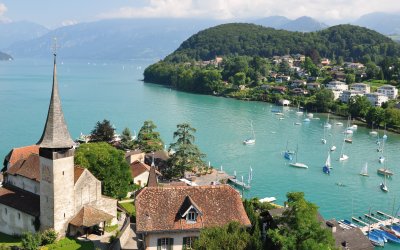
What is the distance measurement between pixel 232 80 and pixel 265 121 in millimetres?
50305

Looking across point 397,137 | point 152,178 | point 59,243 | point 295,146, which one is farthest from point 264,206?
point 397,137

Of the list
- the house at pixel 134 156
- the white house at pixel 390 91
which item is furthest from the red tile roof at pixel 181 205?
the white house at pixel 390 91

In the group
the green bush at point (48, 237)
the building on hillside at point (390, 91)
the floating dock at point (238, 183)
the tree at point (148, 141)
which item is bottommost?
the floating dock at point (238, 183)

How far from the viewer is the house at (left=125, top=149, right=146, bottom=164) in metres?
52.0

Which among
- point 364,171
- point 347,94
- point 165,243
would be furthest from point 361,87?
point 165,243

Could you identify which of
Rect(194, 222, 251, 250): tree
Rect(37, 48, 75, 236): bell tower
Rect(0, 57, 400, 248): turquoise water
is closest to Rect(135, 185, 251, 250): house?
Rect(194, 222, 251, 250): tree

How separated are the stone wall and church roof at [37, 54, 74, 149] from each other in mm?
5985

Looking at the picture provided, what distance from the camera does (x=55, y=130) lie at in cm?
2978

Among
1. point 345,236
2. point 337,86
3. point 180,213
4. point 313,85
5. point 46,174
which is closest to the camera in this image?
point 180,213

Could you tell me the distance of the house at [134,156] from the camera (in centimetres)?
5200

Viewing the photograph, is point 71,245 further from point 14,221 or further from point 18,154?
point 18,154

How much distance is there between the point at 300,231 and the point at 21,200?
71.0 ft

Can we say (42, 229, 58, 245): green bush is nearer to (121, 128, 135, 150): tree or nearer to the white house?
(121, 128, 135, 150): tree

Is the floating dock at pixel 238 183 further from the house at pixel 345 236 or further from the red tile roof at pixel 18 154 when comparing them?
the red tile roof at pixel 18 154
